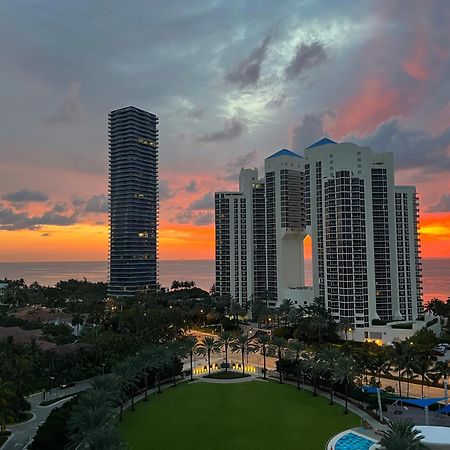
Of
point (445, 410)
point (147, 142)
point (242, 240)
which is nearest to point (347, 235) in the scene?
point (242, 240)

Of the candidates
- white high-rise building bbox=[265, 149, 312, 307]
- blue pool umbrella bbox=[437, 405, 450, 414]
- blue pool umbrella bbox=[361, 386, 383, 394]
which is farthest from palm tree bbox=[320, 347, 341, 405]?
white high-rise building bbox=[265, 149, 312, 307]

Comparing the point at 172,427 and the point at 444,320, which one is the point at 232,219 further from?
the point at 172,427

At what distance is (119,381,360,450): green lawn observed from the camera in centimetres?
4519

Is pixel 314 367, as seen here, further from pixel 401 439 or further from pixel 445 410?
pixel 401 439

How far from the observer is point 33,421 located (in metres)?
51.6

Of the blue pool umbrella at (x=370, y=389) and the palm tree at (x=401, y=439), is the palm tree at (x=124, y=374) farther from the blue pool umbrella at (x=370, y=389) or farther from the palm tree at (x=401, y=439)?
the blue pool umbrella at (x=370, y=389)

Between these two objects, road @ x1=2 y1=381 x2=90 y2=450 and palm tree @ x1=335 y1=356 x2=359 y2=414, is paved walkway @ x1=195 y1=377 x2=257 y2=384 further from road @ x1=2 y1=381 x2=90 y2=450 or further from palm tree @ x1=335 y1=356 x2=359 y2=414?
palm tree @ x1=335 y1=356 x2=359 y2=414

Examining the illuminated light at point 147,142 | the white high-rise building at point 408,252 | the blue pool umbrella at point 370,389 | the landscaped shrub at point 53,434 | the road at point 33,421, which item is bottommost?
the road at point 33,421

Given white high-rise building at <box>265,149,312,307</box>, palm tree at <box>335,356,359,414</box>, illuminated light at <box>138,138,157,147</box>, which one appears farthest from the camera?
illuminated light at <box>138,138,157,147</box>

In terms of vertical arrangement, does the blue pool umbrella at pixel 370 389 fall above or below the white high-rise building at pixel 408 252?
below

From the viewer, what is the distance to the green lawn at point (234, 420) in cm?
4519

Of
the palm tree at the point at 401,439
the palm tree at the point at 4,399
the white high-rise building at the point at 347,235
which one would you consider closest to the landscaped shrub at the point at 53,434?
the palm tree at the point at 4,399

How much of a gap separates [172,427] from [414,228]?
3404 inches

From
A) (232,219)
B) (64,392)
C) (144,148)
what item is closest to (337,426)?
(64,392)
